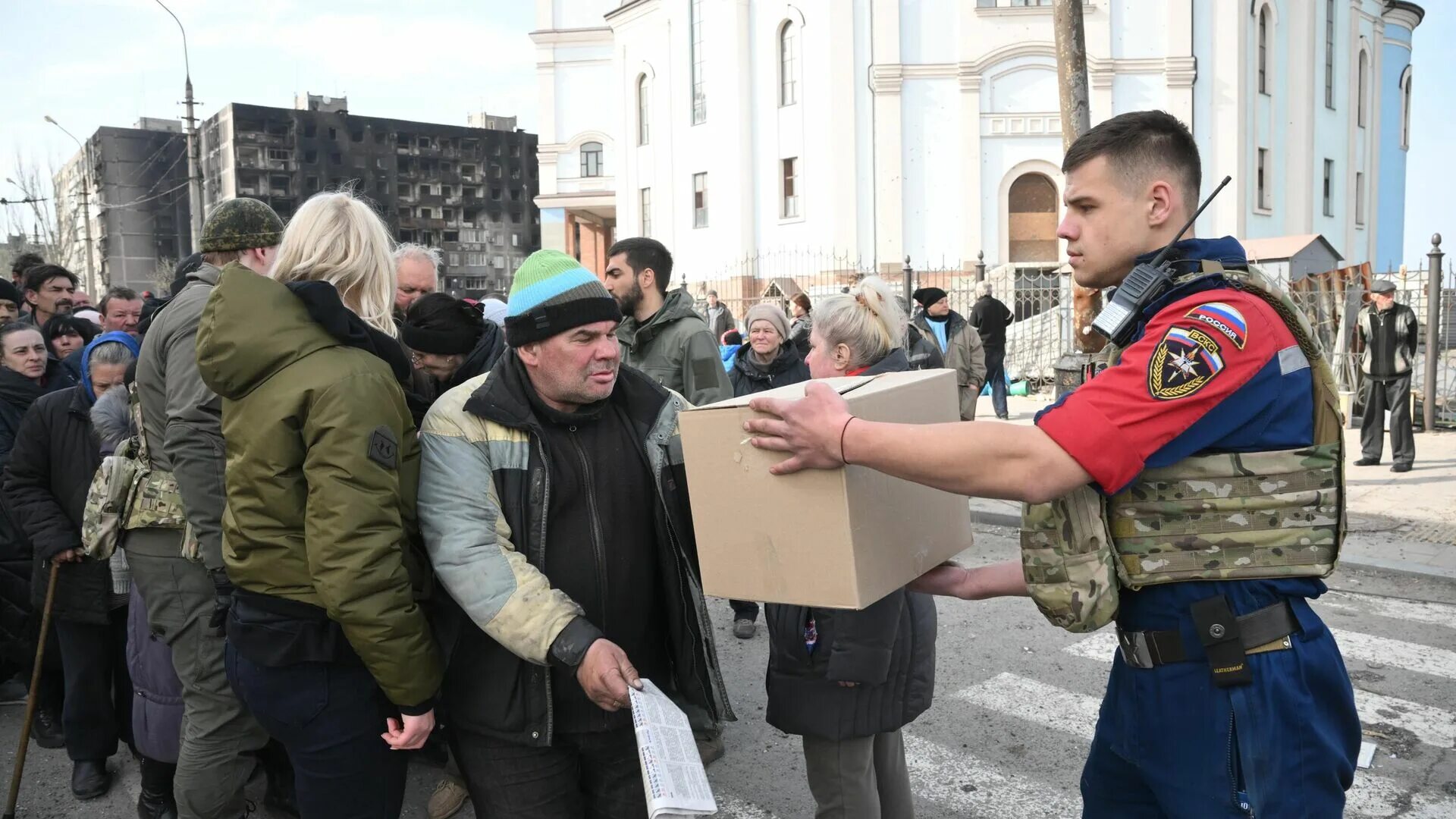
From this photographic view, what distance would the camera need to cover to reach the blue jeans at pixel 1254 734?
6.84ft

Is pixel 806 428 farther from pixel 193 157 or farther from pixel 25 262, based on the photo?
pixel 193 157

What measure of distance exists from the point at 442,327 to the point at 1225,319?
2.87 metres

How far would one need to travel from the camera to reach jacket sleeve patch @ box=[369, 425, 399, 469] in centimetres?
248

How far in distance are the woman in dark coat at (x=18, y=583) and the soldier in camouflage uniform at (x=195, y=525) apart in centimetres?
199

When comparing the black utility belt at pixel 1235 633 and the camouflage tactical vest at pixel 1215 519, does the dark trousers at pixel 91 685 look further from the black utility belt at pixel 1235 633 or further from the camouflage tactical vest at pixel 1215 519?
the black utility belt at pixel 1235 633

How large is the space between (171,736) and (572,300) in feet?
7.87

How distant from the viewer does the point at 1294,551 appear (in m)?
2.11

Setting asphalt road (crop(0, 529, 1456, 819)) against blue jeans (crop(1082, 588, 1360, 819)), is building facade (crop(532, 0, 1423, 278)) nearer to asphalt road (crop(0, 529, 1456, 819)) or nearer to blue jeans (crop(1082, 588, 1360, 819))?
asphalt road (crop(0, 529, 1456, 819))

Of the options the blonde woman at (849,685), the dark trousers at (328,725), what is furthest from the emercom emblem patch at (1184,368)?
the dark trousers at (328,725)

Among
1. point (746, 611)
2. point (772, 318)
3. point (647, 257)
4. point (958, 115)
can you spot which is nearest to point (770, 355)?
point (772, 318)

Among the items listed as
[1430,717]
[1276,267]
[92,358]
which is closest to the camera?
[92,358]

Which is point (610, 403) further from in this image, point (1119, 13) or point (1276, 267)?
point (1119, 13)

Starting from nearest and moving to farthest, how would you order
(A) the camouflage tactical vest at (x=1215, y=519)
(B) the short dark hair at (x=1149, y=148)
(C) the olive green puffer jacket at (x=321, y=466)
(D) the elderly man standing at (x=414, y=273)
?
(A) the camouflage tactical vest at (x=1215, y=519) < (B) the short dark hair at (x=1149, y=148) < (C) the olive green puffer jacket at (x=321, y=466) < (D) the elderly man standing at (x=414, y=273)

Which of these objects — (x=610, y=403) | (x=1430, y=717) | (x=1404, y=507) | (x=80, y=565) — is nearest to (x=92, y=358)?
(x=80, y=565)
